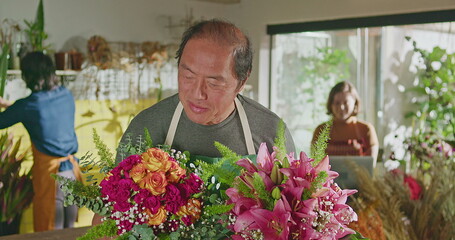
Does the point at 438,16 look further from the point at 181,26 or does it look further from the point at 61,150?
the point at 61,150

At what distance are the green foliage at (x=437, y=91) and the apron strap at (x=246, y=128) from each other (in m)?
3.53

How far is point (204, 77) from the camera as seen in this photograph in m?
1.89

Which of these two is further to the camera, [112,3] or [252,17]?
[252,17]

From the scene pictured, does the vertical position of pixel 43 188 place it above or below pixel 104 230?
below

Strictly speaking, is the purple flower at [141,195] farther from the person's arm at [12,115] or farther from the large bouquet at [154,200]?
the person's arm at [12,115]

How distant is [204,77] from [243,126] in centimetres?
35

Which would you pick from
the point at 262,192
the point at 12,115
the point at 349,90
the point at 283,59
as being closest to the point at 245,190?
the point at 262,192

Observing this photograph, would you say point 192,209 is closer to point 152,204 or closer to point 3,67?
point 152,204

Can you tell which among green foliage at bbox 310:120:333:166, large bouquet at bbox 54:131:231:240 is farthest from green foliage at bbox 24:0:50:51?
green foliage at bbox 310:120:333:166

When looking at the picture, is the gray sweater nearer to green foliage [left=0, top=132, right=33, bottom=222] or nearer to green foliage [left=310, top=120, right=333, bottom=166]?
green foliage [left=310, top=120, right=333, bottom=166]

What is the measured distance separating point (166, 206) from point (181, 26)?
4783 millimetres

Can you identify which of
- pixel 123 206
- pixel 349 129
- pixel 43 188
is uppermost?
pixel 123 206

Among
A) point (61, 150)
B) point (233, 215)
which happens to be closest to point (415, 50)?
point (61, 150)

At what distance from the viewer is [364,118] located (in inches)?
232
